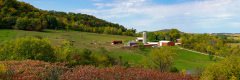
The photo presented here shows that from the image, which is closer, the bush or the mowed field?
the bush

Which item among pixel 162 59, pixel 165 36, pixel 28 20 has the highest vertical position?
pixel 28 20

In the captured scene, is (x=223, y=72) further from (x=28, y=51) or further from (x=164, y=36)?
(x=164, y=36)

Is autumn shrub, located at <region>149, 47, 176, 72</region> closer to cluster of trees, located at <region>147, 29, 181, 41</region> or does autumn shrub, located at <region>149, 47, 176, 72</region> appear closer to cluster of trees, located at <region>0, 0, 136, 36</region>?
cluster of trees, located at <region>0, 0, 136, 36</region>

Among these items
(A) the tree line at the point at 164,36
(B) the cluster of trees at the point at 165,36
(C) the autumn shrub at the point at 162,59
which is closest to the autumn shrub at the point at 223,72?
(C) the autumn shrub at the point at 162,59

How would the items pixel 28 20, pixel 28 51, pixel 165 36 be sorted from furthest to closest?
pixel 165 36 < pixel 28 20 < pixel 28 51

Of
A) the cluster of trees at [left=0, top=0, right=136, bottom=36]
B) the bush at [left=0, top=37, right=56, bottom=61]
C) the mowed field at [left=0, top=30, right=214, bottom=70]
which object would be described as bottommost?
the mowed field at [left=0, top=30, right=214, bottom=70]

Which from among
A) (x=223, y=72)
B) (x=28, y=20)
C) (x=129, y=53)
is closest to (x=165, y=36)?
(x=28, y=20)

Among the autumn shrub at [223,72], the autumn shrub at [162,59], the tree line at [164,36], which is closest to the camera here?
the autumn shrub at [223,72]

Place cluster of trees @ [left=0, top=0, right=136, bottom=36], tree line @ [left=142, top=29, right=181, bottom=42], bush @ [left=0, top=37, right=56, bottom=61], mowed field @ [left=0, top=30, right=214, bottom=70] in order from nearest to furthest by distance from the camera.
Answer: bush @ [left=0, top=37, right=56, bottom=61]
mowed field @ [left=0, top=30, right=214, bottom=70]
cluster of trees @ [left=0, top=0, right=136, bottom=36]
tree line @ [left=142, top=29, right=181, bottom=42]

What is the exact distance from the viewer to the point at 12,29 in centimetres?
11275

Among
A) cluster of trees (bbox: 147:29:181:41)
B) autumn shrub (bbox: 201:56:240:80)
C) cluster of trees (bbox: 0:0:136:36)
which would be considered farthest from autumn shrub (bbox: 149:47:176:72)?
cluster of trees (bbox: 147:29:181:41)

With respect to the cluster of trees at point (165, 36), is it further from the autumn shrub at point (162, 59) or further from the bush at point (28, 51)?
the bush at point (28, 51)

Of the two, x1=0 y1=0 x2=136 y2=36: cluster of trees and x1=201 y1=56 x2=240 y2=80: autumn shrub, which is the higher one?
x1=0 y1=0 x2=136 y2=36: cluster of trees

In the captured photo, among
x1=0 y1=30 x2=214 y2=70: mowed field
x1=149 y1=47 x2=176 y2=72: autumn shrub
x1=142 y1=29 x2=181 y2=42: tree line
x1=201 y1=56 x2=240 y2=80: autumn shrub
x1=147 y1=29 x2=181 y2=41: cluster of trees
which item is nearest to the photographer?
x1=201 y1=56 x2=240 y2=80: autumn shrub
